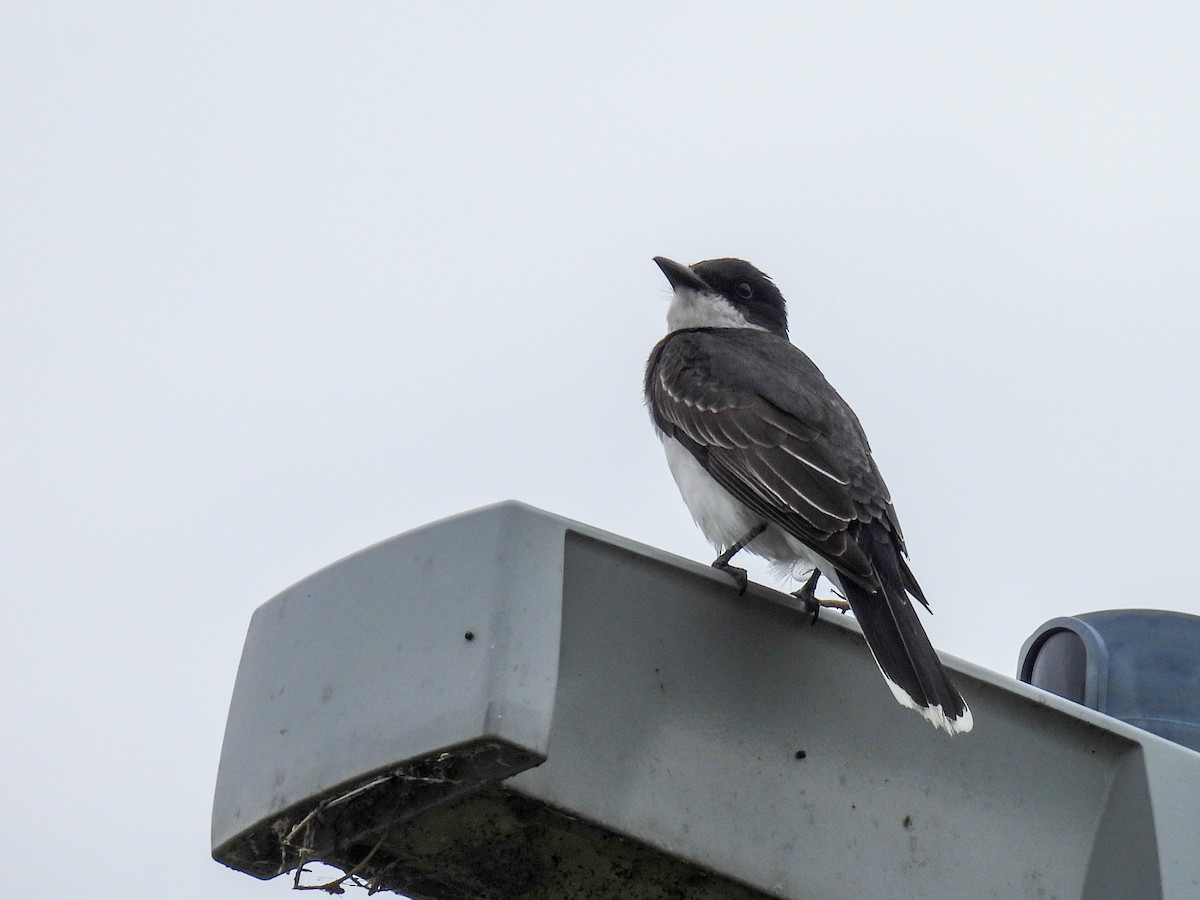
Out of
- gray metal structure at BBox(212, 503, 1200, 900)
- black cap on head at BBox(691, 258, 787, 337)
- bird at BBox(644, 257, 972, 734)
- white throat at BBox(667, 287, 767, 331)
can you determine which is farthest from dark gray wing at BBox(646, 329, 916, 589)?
gray metal structure at BBox(212, 503, 1200, 900)

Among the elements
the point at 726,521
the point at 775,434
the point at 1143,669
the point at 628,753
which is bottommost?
the point at 628,753

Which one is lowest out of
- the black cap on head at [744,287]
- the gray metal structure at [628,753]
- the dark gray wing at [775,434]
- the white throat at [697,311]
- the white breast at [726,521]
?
the gray metal structure at [628,753]

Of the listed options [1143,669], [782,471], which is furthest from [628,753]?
[782,471]

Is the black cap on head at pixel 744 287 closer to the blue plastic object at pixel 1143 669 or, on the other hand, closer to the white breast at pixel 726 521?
the white breast at pixel 726 521

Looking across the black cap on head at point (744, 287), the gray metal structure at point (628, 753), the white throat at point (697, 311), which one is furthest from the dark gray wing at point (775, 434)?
the gray metal structure at point (628, 753)

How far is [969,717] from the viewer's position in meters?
3.68

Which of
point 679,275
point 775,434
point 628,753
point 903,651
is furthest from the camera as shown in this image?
point 679,275

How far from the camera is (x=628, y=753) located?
129 inches

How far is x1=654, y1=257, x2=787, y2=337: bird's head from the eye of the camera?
7.68 m

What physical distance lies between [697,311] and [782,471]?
237cm

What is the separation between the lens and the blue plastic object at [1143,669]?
4.68m

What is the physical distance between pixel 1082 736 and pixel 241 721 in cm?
202

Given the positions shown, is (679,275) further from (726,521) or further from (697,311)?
(726,521)

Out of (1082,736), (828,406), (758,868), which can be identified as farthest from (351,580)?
(828,406)
